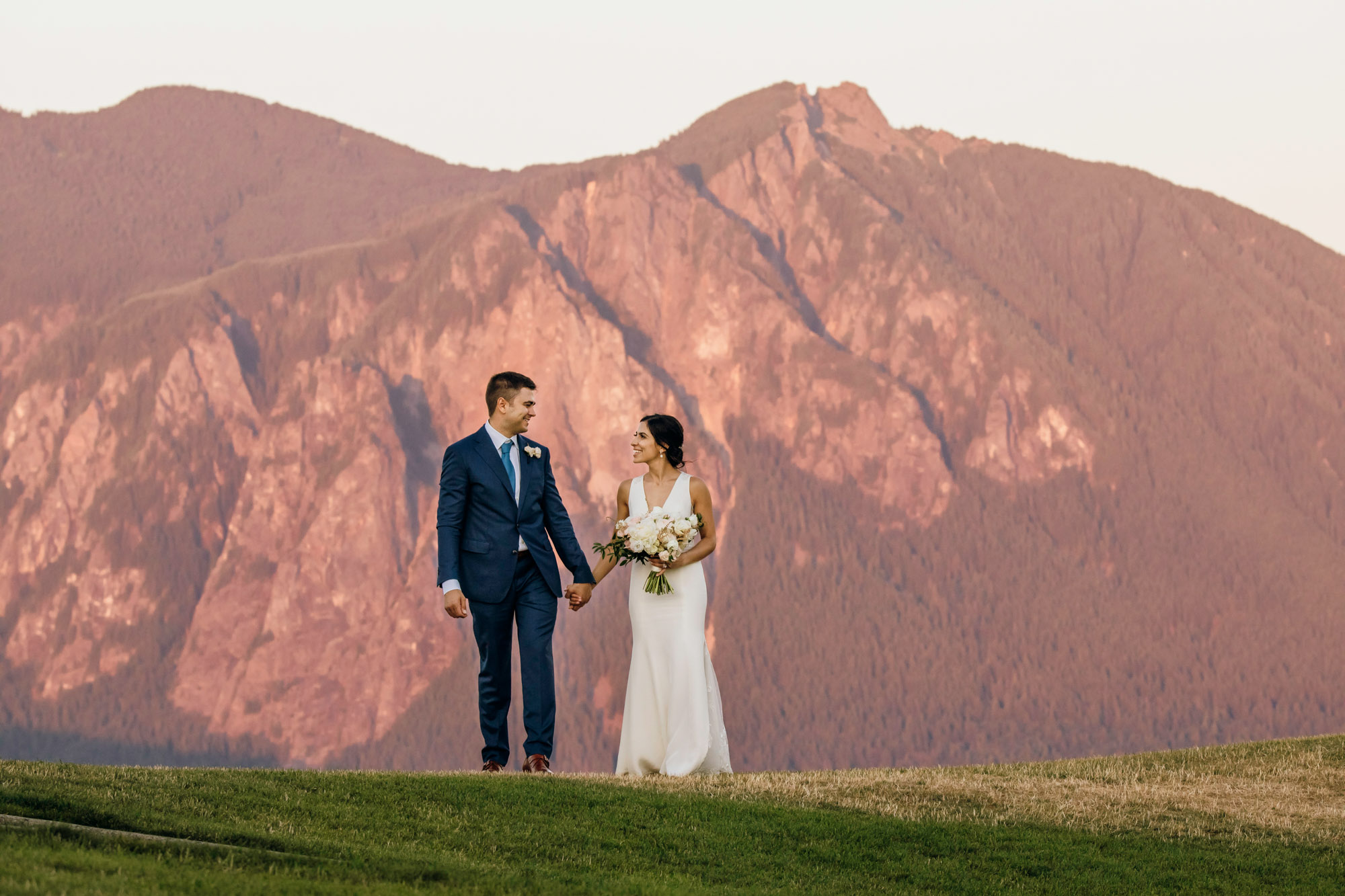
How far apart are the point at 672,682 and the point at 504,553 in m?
3.39

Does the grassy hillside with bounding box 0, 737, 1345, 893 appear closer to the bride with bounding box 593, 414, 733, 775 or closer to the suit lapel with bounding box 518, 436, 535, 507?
the bride with bounding box 593, 414, 733, 775

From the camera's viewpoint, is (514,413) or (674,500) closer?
(514,413)

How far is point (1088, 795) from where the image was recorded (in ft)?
70.6

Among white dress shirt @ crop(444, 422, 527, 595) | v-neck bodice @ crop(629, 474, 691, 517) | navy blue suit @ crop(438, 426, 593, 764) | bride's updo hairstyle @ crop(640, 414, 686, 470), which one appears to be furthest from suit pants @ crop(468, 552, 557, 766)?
bride's updo hairstyle @ crop(640, 414, 686, 470)

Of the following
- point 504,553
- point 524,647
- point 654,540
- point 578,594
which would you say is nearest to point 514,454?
point 504,553

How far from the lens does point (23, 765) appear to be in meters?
17.5

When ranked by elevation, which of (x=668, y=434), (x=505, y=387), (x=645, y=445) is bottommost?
(x=645, y=445)

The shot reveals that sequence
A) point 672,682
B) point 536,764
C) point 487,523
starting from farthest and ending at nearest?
point 672,682, point 536,764, point 487,523

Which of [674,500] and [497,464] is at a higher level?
[497,464]

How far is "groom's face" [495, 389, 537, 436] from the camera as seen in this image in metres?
19.9

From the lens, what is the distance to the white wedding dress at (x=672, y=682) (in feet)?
70.9

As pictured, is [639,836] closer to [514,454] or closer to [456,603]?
[456,603]

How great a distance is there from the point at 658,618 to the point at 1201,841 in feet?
24.1

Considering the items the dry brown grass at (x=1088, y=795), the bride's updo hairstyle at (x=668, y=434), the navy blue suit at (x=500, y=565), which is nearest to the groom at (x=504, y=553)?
the navy blue suit at (x=500, y=565)
